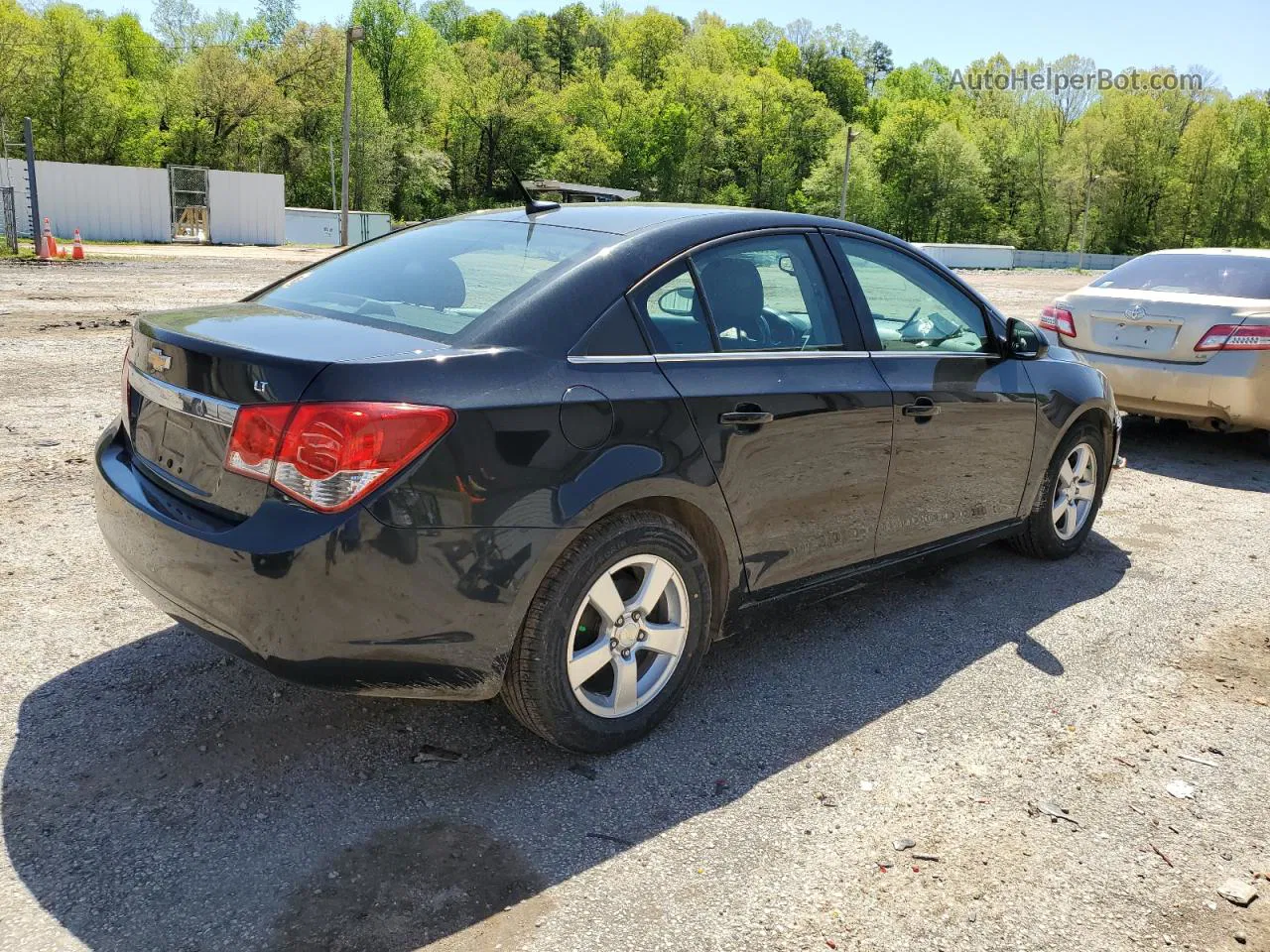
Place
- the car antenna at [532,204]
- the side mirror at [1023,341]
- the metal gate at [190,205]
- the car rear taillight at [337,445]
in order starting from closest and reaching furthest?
the car rear taillight at [337,445]
the car antenna at [532,204]
the side mirror at [1023,341]
the metal gate at [190,205]

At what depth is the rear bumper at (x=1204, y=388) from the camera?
297 inches

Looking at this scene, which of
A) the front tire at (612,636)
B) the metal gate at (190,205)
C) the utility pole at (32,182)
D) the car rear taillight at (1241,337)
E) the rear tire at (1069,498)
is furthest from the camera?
the metal gate at (190,205)

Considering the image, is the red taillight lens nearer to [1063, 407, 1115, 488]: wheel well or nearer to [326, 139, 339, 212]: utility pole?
[1063, 407, 1115, 488]: wheel well

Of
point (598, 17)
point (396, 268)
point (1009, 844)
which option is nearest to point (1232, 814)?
point (1009, 844)

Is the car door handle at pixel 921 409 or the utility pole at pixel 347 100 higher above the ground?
the utility pole at pixel 347 100

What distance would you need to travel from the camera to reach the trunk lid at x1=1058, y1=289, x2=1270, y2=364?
767 cm

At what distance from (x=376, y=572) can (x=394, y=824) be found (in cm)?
73

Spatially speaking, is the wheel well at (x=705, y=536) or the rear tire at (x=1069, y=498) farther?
the rear tire at (x=1069, y=498)

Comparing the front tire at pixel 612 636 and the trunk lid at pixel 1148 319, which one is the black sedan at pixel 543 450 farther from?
the trunk lid at pixel 1148 319

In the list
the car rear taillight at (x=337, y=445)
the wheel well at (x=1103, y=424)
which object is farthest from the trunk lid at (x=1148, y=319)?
the car rear taillight at (x=337, y=445)

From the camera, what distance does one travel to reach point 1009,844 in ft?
9.72

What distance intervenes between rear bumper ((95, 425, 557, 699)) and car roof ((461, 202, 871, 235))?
4.08 feet

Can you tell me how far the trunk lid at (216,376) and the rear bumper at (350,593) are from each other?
100 mm

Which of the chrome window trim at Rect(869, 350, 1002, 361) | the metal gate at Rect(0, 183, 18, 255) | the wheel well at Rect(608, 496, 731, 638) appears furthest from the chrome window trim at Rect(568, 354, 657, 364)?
the metal gate at Rect(0, 183, 18, 255)
